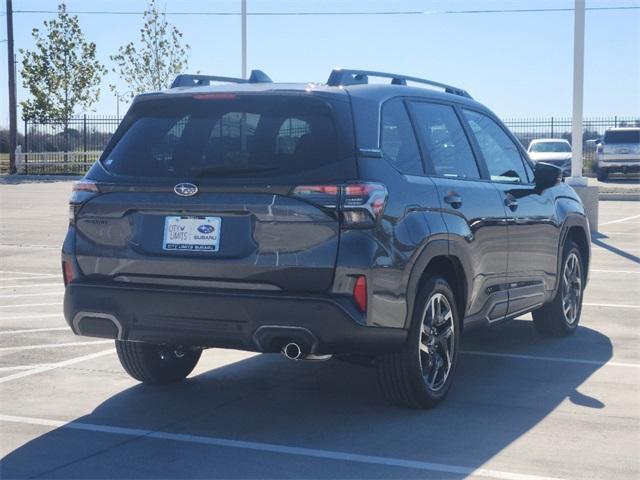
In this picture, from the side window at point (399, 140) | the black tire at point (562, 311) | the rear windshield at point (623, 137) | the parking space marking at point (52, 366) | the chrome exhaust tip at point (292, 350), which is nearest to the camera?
the chrome exhaust tip at point (292, 350)

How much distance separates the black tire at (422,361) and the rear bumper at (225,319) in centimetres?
22

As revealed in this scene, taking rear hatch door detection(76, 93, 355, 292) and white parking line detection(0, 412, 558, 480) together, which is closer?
white parking line detection(0, 412, 558, 480)

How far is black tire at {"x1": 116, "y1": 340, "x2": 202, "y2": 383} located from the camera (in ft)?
22.4

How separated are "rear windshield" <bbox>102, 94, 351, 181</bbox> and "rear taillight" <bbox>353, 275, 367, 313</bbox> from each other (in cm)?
55

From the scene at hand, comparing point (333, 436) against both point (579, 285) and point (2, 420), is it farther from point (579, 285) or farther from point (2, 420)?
point (579, 285)

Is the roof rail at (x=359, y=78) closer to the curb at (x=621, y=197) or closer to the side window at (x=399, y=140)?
the side window at (x=399, y=140)

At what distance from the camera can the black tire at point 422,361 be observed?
607cm

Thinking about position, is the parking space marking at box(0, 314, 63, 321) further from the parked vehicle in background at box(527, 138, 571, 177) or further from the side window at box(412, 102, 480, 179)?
the parked vehicle in background at box(527, 138, 571, 177)

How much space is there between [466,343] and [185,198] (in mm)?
3480

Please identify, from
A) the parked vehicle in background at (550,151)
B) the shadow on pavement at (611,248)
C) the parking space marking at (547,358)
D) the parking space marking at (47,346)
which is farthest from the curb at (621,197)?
the parking space marking at (47,346)

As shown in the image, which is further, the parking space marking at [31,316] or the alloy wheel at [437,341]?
the parking space marking at [31,316]

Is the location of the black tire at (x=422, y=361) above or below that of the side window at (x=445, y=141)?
below

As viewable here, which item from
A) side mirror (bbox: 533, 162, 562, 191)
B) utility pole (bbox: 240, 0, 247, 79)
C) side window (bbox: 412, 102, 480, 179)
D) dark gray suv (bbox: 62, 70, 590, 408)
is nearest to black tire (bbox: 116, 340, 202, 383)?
dark gray suv (bbox: 62, 70, 590, 408)

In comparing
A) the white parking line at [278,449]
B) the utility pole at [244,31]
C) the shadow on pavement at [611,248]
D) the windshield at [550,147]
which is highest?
the utility pole at [244,31]
